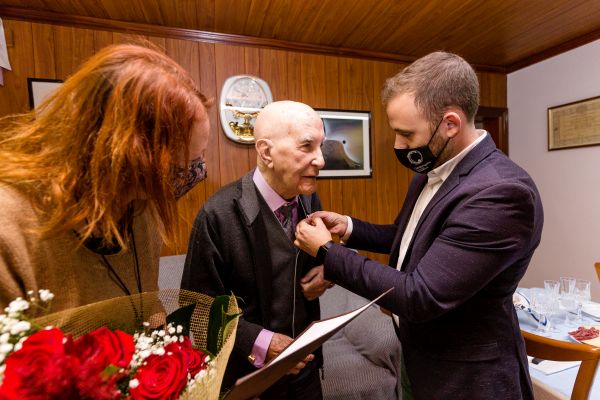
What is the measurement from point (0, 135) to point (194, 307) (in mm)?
486

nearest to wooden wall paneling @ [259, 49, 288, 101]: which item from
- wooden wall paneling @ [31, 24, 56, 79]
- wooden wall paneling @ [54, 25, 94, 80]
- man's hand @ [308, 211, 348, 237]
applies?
wooden wall paneling @ [54, 25, 94, 80]

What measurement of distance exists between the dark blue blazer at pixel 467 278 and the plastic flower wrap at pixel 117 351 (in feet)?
1.45

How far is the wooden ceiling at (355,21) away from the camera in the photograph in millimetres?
2043

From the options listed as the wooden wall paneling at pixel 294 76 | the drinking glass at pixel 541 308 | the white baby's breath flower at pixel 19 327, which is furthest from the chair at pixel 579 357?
the wooden wall paneling at pixel 294 76

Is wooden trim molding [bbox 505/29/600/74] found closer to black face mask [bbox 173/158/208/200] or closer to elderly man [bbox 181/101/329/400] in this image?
elderly man [bbox 181/101/329/400]

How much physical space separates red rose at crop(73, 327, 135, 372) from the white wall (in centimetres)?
349

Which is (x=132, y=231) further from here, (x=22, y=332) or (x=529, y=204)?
(x=529, y=204)

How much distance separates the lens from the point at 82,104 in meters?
0.55

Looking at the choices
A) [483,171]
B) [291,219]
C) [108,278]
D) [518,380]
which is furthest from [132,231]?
[518,380]

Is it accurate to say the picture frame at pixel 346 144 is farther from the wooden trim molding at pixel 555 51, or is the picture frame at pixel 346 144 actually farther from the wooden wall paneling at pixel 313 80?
the wooden trim molding at pixel 555 51

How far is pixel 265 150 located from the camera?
1.07 meters

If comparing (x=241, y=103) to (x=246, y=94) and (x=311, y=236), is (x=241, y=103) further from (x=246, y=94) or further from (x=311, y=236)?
(x=311, y=236)

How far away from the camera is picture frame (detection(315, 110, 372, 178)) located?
2791 mm

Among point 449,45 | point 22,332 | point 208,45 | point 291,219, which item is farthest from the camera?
point 449,45
